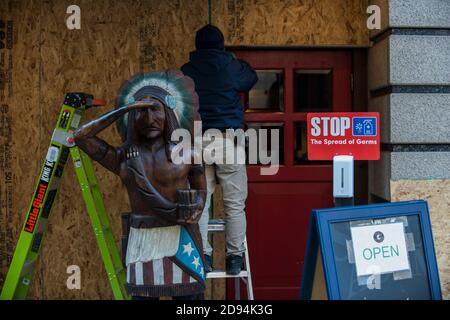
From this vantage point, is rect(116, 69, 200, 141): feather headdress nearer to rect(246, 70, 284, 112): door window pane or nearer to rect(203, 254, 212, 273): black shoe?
rect(203, 254, 212, 273): black shoe

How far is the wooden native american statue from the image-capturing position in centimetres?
361

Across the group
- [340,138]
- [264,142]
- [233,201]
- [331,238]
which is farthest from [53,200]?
[331,238]

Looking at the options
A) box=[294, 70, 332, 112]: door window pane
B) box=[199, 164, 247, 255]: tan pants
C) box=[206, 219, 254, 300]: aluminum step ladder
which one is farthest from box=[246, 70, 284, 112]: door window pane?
box=[206, 219, 254, 300]: aluminum step ladder

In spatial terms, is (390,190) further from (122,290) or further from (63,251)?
(63,251)

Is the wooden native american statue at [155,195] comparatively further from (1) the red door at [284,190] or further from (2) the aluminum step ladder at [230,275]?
(1) the red door at [284,190]

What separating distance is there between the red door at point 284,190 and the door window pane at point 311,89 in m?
0.04

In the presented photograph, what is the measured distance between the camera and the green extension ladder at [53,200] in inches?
187

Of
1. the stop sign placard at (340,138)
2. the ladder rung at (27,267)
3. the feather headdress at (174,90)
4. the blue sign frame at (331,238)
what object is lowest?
the ladder rung at (27,267)

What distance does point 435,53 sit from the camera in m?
4.71

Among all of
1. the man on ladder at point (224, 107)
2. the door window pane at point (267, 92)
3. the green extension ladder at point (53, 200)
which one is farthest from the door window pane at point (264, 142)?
the green extension ladder at point (53, 200)

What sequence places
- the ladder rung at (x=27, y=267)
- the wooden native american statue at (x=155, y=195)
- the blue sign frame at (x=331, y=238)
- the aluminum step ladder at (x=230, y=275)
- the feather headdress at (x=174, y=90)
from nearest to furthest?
1. the blue sign frame at (x=331, y=238)
2. the wooden native american statue at (x=155, y=195)
3. the feather headdress at (x=174, y=90)
4. the aluminum step ladder at (x=230, y=275)
5. the ladder rung at (x=27, y=267)

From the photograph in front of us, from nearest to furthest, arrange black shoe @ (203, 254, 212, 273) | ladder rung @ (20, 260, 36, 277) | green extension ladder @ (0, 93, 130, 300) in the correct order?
black shoe @ (203, 254, 212, 273)
green extension ladder @ (0, 93, 130, 300)
ladder rung @ (20, 260, 36, 277)

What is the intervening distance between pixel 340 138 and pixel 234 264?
1.17m

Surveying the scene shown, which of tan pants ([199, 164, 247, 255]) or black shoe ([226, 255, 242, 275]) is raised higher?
tan pants ([199, 164, 247, 255])
